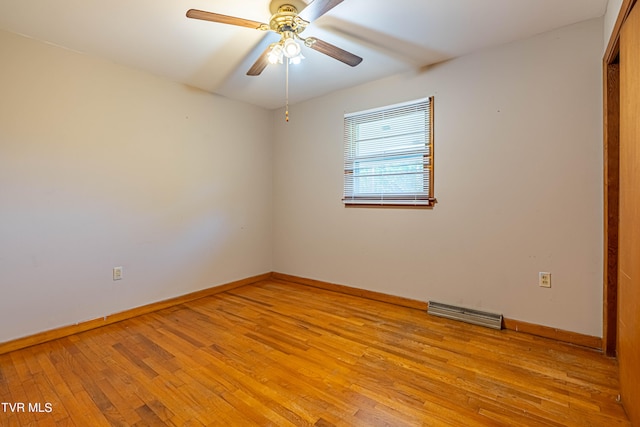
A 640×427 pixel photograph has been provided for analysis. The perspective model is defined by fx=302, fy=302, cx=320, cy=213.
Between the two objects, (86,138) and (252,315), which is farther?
(252,315)

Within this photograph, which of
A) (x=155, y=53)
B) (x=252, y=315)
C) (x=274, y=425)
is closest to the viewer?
(x=274, y=425)

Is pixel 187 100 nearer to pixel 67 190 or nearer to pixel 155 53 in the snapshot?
pixel 155 53

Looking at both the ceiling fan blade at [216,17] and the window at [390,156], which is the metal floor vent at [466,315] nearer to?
the window at [390,156]

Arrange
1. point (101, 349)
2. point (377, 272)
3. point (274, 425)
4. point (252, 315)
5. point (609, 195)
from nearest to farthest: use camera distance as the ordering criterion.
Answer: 1. point (274, 425)
2. point (609, 195)
3. point (101, 349)
4. point (252, 315)
5. point (377, 272)

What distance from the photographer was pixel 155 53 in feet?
8.38

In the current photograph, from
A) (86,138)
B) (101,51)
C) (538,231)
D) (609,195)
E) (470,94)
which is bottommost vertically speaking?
(538,231)

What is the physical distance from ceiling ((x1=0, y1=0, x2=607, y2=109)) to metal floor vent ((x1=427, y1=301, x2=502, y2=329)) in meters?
2.24

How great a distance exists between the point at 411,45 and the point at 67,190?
3.05 m

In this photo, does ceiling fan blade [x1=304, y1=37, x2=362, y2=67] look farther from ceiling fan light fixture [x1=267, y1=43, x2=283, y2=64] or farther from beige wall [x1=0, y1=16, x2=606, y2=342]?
beige wall [x1=0, y1=16, x2=606, y2=342]

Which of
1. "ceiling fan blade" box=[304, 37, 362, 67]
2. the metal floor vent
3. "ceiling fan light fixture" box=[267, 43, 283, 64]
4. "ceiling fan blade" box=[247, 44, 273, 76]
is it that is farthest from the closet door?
"ceiling fan blade" box=[247, 44, 273, 76]

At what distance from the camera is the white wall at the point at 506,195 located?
219 centimetres

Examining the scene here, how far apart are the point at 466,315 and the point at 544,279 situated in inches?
26.2

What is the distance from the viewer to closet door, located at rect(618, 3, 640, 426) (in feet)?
4.39

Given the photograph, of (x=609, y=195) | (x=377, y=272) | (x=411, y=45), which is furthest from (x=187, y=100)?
(x=609, y=195)
